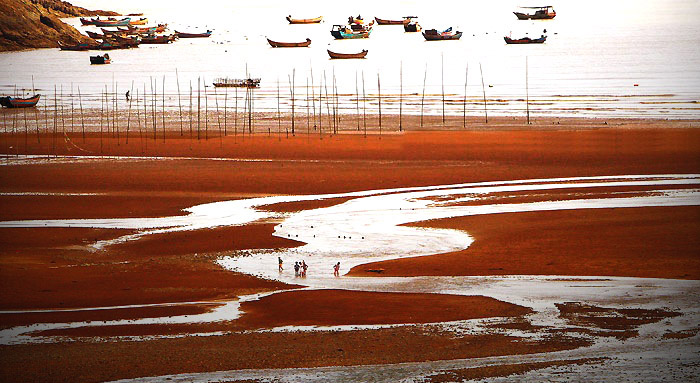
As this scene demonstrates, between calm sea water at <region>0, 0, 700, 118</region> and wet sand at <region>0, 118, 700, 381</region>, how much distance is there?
10.1m

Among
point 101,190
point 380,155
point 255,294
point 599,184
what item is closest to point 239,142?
point 380,155

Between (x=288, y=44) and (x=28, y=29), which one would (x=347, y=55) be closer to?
(x=288, y=44)

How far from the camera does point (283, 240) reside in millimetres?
19859

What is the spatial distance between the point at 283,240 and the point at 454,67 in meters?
56.2

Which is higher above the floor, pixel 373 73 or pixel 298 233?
pixel 373 73

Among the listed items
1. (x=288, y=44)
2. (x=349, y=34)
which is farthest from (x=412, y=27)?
(x=288, y=44)

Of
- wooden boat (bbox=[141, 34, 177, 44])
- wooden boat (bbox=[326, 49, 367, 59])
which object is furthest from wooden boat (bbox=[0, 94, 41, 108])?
wooden boat (bbox=[141, 34, 177, 44])

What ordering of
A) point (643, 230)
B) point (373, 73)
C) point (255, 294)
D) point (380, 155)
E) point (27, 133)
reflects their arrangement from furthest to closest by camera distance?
point (373, 73), point (27, 133), point (380, 155), point (643, 230), point (255, 294)

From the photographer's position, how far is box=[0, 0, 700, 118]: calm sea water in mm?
49875

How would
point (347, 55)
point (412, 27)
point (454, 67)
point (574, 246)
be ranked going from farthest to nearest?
1. point (412, 27)
2. point (347, 55)
3. point (454, 67)
4. point (574, 246)

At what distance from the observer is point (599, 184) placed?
2578 centimetres

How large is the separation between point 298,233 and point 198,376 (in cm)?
870

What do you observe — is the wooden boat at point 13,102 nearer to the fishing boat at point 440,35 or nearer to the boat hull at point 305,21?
the fishing boat at point 440,35

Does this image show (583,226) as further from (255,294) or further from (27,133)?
(27,133)
